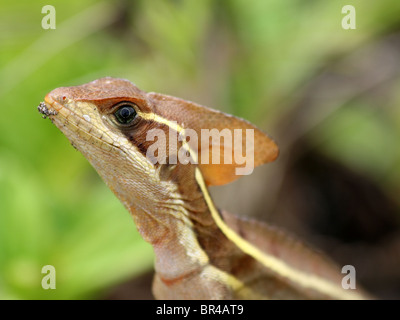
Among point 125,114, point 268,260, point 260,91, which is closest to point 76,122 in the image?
point 125,114

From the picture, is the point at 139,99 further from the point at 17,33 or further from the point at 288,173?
the point at 288,173

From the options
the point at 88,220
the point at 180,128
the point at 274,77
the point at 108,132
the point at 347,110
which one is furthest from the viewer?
the point at 347,110

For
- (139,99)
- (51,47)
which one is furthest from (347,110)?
(139,99)

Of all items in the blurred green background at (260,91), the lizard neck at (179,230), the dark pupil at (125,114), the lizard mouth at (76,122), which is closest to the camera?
the lizard mouth at (76,122)

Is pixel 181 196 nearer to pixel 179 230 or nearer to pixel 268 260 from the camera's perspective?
pixel 179 230

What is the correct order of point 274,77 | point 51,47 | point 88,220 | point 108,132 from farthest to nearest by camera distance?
point 274,77, point 51,47, point 88,220, point 108,132

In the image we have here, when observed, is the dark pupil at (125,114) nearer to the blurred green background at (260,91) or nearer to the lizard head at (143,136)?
the lizard head at (143,136)

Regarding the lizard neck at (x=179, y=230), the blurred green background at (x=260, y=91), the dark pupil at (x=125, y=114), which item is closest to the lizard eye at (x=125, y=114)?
the dark pupil at (x=125, y=114)

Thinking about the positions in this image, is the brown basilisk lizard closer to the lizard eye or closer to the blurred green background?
the lizard eye
